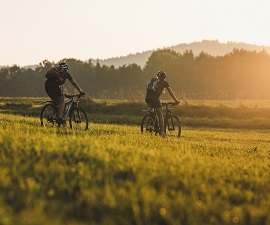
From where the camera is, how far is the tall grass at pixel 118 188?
4.62 metres

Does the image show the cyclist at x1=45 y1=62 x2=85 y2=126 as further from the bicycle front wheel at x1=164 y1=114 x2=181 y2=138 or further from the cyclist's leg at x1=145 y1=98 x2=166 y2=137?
the bicycle front wheel at x1=164 y1=114 x2=181 y2=138

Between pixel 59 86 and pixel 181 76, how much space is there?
86.7m

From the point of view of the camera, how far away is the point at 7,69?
410ft

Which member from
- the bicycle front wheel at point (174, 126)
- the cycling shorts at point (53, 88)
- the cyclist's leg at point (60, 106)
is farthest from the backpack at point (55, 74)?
the bicycle front wheel at point (174, 126)

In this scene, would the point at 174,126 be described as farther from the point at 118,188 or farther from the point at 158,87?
the point at 118,188

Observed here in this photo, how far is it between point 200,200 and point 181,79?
94813mm

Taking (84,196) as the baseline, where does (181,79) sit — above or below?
above

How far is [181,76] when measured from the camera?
99.2 m

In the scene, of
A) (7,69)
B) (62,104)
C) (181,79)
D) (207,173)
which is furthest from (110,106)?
(7,69)

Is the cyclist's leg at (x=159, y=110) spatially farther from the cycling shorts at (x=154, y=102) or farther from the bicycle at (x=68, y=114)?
the bicycle at (x=68, y=114)

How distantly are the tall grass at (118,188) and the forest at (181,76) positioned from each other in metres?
73.2

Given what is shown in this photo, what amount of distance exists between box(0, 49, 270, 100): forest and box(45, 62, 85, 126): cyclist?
6699 cm

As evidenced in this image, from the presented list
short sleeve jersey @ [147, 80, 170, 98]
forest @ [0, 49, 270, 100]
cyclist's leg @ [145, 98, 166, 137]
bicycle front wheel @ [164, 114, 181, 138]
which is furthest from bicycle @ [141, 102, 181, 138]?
forest @ [0, 49, 270, 100]

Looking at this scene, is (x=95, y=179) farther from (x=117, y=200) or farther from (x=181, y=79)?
(x=181, y=79)
